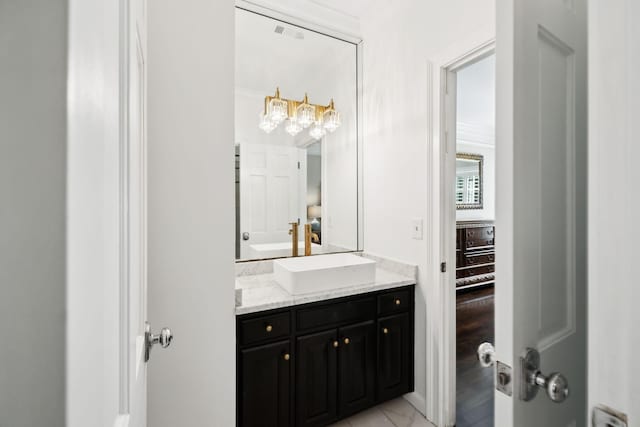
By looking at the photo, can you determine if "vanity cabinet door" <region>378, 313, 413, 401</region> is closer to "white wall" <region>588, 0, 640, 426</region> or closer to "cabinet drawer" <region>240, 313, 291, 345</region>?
"cabinet drawer" <region>240, 313, 291, 345</region>

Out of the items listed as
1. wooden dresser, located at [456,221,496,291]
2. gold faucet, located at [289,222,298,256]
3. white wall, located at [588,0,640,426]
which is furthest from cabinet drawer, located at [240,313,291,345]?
wooden dresser, located at [456,221,496,291]

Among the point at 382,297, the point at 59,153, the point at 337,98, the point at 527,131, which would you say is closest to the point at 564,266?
the point at 527,131

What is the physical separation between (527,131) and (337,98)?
77.7 inches

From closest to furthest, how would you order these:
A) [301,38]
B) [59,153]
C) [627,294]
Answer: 1. [59,153]
2. [627,294]
3. [301,38]

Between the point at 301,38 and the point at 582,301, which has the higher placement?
the point at 301,38

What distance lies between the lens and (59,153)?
0.22m

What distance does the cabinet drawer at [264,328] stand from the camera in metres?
1.44

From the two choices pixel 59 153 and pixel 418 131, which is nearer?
pixel 59 153

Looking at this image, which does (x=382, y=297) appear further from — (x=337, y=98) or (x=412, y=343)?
(x=337, y=98)

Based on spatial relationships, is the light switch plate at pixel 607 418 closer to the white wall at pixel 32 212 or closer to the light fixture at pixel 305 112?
the white wall at pixel 32 212

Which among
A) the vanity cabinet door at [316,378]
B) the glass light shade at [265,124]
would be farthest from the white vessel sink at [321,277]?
the glass light shade at [265,124]

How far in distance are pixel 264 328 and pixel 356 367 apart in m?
0.67

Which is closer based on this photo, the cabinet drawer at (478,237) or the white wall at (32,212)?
the white wall at (32,212)

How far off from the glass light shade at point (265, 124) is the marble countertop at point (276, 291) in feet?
3.53
